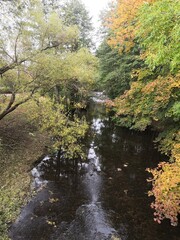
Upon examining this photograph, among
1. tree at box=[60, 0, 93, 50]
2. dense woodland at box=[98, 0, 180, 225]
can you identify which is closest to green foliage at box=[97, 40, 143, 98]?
dense woodland at box=[98, 0, 180, 225]

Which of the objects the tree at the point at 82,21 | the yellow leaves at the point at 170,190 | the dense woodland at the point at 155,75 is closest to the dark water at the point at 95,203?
the dense woodland at the point at 155,75

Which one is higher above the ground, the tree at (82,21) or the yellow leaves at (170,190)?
the tree at (82,21)

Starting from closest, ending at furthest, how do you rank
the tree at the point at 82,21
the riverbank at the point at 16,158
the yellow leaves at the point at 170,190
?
the yellow leaves at the point at 170,190, the riverbank at the point at 16,158, the tree at the point at 82,21

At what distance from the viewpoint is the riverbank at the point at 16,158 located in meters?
7.60

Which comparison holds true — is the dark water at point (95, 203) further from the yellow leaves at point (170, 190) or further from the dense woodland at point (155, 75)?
the yellow leaves at point (170, 190)

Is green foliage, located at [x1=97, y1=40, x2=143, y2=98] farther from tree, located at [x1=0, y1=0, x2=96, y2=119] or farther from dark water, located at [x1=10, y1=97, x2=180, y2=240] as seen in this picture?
dark water, located at [x1=10, y1=97, x2=180, y2=240]

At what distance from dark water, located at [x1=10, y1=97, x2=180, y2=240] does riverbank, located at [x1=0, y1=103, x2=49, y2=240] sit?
1.95ft

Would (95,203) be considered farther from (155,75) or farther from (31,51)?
(31,51)

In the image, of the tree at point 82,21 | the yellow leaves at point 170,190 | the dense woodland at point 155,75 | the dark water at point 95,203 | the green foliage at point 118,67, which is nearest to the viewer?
the dense woodland at point 155,75

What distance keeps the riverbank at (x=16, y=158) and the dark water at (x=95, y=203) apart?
0.59 meters

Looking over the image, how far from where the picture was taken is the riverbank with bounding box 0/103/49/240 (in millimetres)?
7598

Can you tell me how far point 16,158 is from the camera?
40.2 feet

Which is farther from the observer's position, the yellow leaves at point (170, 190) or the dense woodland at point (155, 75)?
the yellow leaves at point (170, 190)

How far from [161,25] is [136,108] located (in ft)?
28.1
